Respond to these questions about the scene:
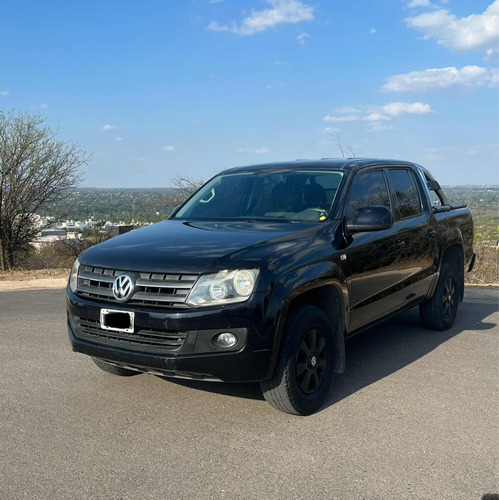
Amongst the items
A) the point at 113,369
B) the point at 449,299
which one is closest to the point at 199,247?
the point at 113,369

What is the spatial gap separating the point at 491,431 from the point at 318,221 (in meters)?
1.98

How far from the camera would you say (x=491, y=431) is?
397 centimetres

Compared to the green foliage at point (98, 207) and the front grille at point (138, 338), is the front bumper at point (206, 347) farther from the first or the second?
the green foliage at point (98, 207)

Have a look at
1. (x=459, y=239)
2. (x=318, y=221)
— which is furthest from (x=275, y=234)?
(x=459, y=239)

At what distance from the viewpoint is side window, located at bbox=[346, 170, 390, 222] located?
5055 millimetres

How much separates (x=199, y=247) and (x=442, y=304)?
12.0 feet

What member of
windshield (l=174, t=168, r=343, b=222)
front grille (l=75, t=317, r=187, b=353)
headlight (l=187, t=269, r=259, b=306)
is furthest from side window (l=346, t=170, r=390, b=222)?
front grille (l=75, t=317, r=187, b=353)

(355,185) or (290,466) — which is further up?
(355,185)

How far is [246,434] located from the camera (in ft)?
12.7

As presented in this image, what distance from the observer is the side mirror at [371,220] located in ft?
15.2

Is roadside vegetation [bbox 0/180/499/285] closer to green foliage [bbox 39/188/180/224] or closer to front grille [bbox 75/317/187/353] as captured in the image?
green foliage [bbox 39/188/180/224]

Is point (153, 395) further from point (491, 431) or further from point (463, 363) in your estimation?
point (463, 363)

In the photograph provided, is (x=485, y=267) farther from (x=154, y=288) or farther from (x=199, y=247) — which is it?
(x=154, y=288)

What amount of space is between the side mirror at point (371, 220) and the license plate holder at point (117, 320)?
1.89m
